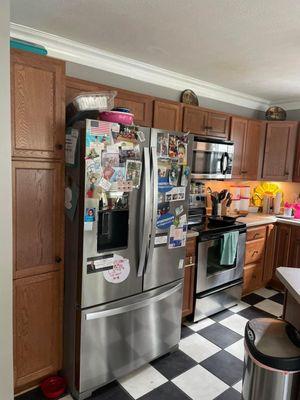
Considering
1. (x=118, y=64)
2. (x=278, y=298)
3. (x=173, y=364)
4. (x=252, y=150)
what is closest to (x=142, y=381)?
(x=173, y=364)

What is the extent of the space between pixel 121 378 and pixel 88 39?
102 inches

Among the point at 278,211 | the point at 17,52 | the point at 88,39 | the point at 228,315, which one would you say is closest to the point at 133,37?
the point at 88,39

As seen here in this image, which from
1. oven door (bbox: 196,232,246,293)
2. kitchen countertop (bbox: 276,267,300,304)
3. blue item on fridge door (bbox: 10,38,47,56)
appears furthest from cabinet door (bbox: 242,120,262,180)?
blue item on fridge door (bbox: 10,38,47,56)

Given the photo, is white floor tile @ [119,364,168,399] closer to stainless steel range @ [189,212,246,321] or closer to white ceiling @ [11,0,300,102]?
stainless steel range @ [189,212,246,321]

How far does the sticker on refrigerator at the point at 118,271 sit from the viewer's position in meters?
1.90

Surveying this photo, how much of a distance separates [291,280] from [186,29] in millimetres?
1770

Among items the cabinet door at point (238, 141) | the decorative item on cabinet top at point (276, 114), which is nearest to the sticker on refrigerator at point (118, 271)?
the cabinet door at point (238, 141)

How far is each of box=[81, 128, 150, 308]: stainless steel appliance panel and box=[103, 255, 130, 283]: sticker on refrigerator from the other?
21 mm

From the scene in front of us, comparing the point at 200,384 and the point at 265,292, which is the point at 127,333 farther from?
the point at 265,292

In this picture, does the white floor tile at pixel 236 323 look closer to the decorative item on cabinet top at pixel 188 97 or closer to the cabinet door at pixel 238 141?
the cabinet door at pixel 238 141

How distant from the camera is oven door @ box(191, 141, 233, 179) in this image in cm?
296

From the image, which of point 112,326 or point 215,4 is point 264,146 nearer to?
point 215,4

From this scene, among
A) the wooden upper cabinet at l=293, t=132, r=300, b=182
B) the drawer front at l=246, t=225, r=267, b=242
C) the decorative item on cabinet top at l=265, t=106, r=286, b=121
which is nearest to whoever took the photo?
the drawer front at l=246, t=225, r=267, b=242

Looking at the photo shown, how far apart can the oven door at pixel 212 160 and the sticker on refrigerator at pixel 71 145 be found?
142 cm
